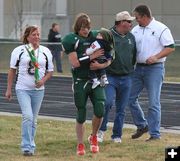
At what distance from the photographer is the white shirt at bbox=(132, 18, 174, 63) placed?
1011cm

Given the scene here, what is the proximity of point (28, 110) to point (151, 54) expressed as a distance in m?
2.14

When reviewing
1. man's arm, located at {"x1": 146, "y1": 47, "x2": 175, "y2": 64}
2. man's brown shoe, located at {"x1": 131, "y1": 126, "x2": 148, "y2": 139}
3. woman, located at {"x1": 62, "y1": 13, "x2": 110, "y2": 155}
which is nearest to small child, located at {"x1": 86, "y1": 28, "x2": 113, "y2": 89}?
woman, located at {"x1": 62, "y1": 13, "x2": 110, "y2": 155}

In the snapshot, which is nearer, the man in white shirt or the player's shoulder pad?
the player's shoulder pad

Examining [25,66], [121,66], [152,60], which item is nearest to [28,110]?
[25,66]

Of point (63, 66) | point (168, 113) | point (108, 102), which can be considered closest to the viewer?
point (108, 102)

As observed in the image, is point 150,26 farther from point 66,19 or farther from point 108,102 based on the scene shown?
point 66,19

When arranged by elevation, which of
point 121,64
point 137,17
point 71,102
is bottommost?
point 71,102

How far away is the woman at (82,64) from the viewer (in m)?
8.98

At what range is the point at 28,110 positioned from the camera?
9.07m

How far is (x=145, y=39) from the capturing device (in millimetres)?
10180

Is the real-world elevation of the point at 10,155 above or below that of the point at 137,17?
below

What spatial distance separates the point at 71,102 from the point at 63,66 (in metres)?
9.73

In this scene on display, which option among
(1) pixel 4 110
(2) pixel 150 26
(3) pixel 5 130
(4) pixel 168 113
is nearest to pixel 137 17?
(2) pixel 150 26

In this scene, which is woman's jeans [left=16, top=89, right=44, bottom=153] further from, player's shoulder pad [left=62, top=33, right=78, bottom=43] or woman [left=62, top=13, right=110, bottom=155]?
player's shoulder pad [left=62, top=33, right=78, bottom=43]
